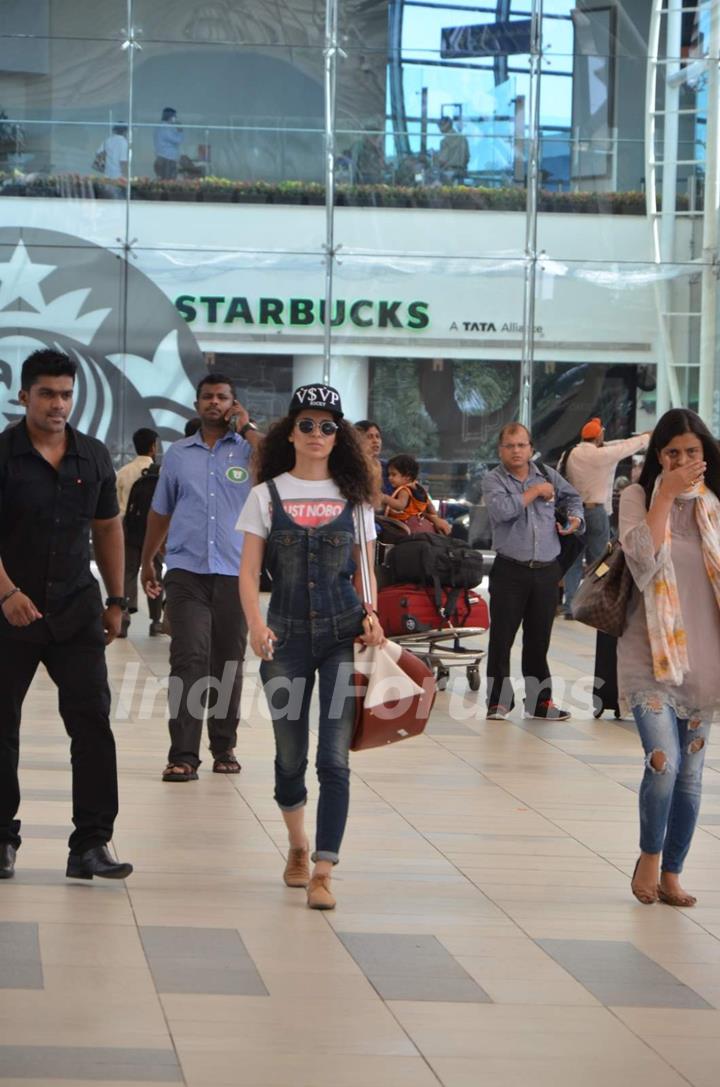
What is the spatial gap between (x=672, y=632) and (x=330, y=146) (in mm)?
18018

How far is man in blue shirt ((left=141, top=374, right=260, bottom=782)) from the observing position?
8.41m

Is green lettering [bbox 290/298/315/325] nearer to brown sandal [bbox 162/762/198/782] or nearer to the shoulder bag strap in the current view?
brown sandal [bbox 162/762/198/782]

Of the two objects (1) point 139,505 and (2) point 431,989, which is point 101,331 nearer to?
(1) point 139,505

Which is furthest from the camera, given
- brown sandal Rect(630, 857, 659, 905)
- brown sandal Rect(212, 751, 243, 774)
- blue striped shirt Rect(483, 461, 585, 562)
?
blue striped shirt Rect(483, 461, 585, 562)

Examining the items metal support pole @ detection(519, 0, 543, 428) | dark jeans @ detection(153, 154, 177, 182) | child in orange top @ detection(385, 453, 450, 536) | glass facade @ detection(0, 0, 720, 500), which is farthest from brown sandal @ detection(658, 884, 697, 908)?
dark jeans @ detection(153, 154, 177, 182)

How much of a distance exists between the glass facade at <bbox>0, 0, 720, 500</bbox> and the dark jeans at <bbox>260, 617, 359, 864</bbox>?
17116mm

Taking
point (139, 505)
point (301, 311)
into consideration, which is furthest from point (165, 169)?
point (139, 505)

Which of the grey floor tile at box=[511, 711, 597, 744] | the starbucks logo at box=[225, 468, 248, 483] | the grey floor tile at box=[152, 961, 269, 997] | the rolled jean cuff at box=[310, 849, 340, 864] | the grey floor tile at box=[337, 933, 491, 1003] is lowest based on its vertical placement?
the grey floor tile at box=[511, 711, 597, 744]

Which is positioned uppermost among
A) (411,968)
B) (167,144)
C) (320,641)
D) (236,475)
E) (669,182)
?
(167,144)

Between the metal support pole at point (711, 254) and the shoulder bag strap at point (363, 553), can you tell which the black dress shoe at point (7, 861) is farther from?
the metal support pole at point (711, 254)

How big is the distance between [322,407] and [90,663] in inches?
45.2

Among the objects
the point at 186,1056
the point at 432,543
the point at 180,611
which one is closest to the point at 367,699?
the point at 186,1056

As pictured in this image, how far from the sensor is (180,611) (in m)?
8.45

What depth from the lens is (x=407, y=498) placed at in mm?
12711
